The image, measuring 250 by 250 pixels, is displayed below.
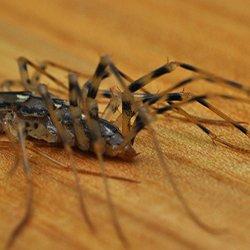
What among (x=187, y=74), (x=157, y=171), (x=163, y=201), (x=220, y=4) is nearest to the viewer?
(x=163, y=201)

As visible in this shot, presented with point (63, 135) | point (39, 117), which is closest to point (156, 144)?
point (63, 135)

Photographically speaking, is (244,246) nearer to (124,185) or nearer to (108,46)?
(124,185)

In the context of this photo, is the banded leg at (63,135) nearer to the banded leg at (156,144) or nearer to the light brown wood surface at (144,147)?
the light brown wood surface at (144,147)

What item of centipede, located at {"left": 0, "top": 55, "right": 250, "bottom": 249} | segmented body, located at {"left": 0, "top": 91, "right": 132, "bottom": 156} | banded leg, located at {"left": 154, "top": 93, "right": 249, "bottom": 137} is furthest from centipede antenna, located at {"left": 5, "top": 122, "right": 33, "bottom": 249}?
banded leg, located at {"left": 154, "top": 93, "right": 249, "bottom": 137}

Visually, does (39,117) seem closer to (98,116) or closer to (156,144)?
(98,116)

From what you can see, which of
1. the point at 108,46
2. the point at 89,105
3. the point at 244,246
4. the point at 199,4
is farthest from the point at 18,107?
the point at 199,4

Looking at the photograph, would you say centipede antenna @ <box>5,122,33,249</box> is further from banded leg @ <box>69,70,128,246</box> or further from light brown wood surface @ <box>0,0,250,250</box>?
banded leg @ <box>69,70,128,246</box>

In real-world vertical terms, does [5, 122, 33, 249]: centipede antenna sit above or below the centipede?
below
